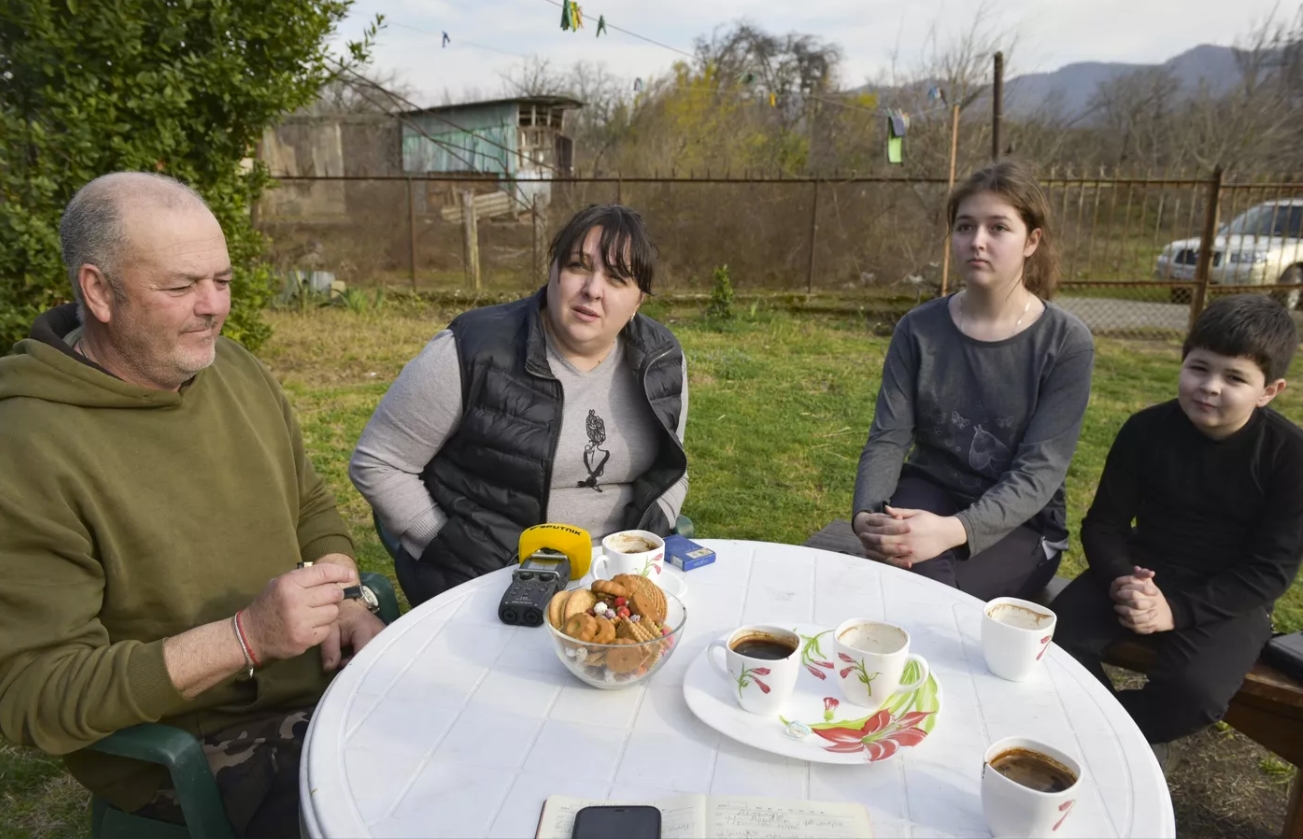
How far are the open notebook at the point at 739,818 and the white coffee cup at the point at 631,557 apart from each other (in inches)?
21.8

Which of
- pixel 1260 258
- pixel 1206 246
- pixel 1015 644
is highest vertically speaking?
pixel 1206 246

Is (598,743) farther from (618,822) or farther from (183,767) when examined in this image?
(183,767)

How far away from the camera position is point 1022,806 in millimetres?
1001

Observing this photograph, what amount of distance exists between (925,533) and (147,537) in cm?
177

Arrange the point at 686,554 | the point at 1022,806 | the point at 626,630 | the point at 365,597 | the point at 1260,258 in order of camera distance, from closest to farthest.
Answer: the point at 1022,806, the point at 626,630, the point at 686,554, the point at 365,597, the point at 1260,258

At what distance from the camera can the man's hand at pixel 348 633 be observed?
71.1 inches

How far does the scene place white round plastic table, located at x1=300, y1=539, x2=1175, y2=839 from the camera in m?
1.08

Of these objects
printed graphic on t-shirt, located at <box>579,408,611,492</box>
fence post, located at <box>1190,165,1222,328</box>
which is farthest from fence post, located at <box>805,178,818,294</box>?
printed graphic on t-shirt, located at <box>579,408,611,492</box>

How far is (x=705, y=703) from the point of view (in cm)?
128

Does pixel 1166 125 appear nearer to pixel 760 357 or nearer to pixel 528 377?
pixel 760 357

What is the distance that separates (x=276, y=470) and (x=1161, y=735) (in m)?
2.18

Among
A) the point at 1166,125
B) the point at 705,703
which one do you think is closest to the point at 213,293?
the point at 705,703

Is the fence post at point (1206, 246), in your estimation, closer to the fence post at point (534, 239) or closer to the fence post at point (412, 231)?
Answer: the fence post at point (534, 239)

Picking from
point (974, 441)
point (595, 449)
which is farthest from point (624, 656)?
point (974, 441)
